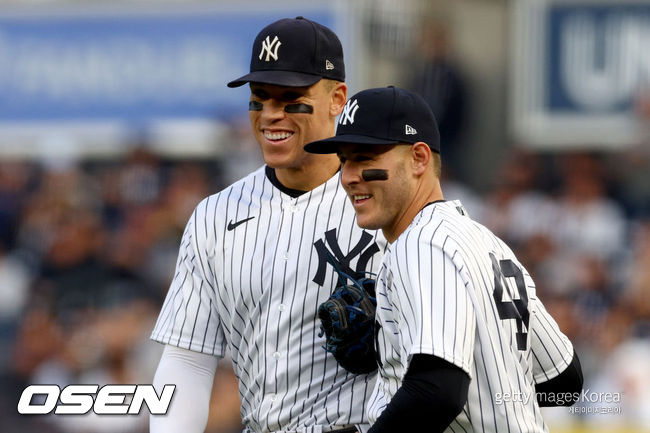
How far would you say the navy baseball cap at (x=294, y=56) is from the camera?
10.8ft

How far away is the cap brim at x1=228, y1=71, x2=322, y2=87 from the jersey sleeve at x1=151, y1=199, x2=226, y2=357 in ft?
1.51

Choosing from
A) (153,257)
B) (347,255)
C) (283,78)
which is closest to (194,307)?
(347,255)

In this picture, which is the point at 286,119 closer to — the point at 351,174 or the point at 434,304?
the point at 351,174

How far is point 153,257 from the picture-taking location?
7.96 metres

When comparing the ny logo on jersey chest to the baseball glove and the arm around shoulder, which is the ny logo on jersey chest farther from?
the arm around shoulder

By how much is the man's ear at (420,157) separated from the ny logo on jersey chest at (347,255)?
0.42 meters

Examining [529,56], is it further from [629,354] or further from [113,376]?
[113,376]

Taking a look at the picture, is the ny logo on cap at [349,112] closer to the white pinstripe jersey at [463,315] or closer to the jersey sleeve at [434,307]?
the white pinstripe jersey at [463,315]

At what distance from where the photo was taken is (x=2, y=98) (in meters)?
8.95

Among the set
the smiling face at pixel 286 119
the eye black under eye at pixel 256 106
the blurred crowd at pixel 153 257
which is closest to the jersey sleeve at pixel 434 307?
the smiling face at pixel 286 119

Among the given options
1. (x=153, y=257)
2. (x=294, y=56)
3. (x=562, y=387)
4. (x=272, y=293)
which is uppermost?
(x=294, y=56)

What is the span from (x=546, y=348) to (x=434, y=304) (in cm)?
60

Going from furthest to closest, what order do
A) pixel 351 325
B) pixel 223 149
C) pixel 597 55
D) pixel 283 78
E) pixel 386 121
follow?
pixel 223 149 → pixel 597 55 → pixel 283 78 → pixel 351 325 → pixel 386 121

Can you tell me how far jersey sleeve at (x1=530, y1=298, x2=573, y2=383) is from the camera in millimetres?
3051
